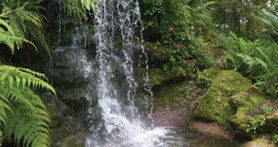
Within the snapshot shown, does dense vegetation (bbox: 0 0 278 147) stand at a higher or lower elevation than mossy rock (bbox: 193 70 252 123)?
higher

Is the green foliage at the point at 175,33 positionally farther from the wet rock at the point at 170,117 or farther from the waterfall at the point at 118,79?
the wet rock at the point at 170,117

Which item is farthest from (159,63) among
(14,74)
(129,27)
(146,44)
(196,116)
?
(14,74)

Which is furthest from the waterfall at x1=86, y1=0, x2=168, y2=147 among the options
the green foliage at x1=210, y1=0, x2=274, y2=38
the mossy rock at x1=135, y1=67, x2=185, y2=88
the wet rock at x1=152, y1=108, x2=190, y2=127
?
the green foliage at x1=210, y1=0, x2=274, y2=38

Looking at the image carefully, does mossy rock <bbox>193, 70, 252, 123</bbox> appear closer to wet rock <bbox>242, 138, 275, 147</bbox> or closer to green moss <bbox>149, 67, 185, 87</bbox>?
wet rock <bbox>242, 138, 275, 147</bbox>

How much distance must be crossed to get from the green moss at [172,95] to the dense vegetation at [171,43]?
1.25 ft

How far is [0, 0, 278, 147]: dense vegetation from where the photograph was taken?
3.57 m

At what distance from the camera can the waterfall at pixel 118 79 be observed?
531 cm

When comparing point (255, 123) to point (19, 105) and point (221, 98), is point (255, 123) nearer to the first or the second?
point (221, 98)

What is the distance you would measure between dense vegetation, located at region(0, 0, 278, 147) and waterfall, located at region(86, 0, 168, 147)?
495 millimetres

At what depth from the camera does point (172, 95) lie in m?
6.90

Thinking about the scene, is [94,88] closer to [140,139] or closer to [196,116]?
[140,139]

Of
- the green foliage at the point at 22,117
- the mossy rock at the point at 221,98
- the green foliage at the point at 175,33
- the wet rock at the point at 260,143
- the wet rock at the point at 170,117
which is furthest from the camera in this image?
the green foliage at the point at 175,33

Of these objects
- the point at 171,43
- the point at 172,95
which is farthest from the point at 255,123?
the point at 171,43

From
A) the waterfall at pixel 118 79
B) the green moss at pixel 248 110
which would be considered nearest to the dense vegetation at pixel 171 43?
the green moss at pixel 248 110
